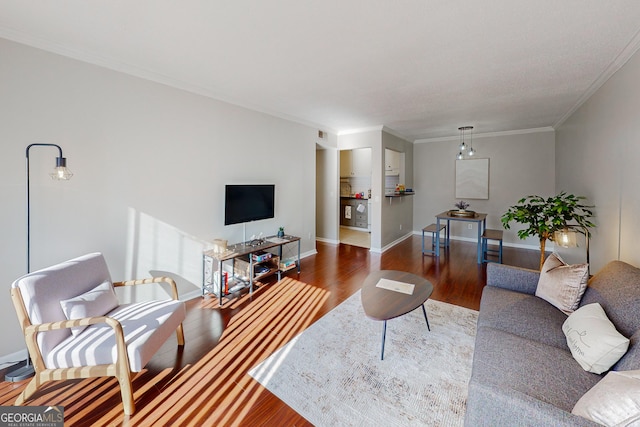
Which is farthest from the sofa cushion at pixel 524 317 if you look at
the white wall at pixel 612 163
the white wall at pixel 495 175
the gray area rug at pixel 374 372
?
the white wall at pixel 495 175

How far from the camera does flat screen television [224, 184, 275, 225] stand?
352 centimetres

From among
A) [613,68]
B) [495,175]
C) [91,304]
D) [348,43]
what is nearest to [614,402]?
[348,43]

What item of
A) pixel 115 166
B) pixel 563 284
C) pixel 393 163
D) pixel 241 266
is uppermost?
pixel 393 163

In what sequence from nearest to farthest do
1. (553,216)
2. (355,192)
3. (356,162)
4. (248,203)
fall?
(553,216) < (248,203) < (356,162) < (355,192)

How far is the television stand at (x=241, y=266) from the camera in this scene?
10.7 feet

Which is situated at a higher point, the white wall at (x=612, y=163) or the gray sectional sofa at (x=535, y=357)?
the white wall at (x=612, y=163)

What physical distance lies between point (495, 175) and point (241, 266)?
5.92 meters

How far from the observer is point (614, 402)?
3.13ft

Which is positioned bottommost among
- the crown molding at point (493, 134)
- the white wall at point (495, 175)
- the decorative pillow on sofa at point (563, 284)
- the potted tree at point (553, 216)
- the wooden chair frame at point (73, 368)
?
the wooden chair frame at point (73, 368)

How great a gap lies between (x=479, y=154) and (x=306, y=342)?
6032 millimetres

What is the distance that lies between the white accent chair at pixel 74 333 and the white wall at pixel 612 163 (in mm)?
3944

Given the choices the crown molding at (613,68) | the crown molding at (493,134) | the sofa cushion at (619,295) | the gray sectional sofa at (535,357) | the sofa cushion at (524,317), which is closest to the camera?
the gray sectional sofa at (535,357)

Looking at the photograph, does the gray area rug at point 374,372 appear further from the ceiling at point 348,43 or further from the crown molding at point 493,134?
the crown molding at point 493,134

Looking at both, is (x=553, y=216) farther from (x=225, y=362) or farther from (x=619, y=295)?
(x=225, y=362)
